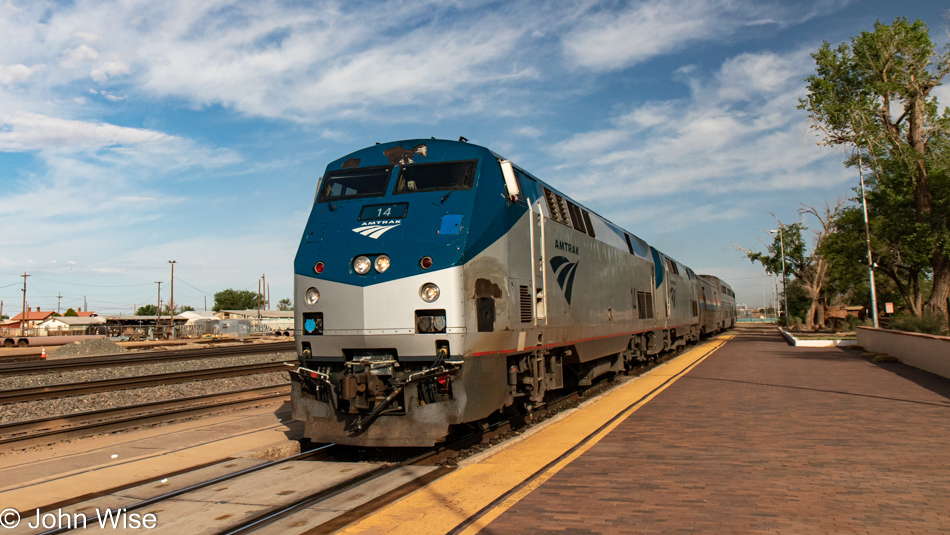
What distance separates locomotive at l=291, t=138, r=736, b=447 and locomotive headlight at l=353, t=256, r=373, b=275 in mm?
14

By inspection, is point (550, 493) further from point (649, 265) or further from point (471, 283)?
point (649, 265)

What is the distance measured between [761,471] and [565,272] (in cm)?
495

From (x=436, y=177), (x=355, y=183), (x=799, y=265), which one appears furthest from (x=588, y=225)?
(x=799, y=265)

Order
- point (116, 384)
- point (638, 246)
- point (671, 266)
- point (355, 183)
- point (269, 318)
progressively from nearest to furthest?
1. point (355, 183)
2. point (116, 384)
3. point (638, 246)
4. point (671, 266)
5. point (269, 318)

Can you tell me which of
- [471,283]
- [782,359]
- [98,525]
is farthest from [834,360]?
[98,525]

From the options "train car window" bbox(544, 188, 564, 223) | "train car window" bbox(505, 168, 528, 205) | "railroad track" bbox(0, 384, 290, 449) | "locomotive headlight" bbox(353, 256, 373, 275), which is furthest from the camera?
"train car window" bbox(544, 188, 564, 223)

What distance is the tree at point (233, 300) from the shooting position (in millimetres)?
129750

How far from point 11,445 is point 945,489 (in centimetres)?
1191

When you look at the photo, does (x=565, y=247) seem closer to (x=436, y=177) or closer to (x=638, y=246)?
(x=436, y=177)

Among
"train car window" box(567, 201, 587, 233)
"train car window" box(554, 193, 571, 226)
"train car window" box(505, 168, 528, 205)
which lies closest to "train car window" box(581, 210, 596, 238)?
"train car window" box(567, 201, 587, 233)

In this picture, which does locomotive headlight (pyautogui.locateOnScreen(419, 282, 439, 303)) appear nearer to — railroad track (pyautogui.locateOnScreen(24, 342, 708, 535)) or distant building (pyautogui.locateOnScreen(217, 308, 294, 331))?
railroad track (pyautogui.locateOnScreen(24, 342, 708, 535))

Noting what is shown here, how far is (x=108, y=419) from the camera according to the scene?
11.8m

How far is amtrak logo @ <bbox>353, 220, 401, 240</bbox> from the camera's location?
7.78 meters

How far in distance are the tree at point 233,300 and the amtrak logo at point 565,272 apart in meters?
129
